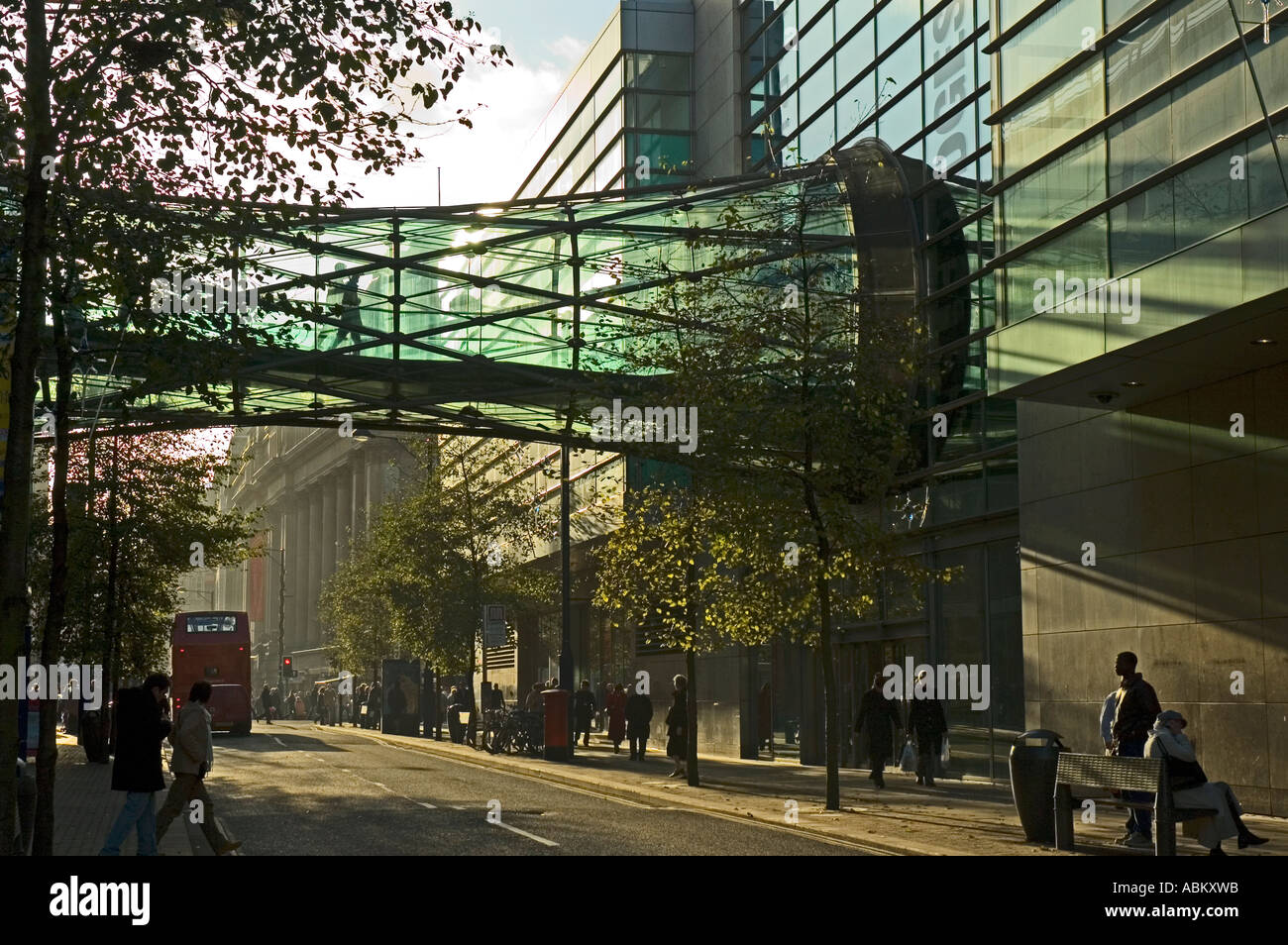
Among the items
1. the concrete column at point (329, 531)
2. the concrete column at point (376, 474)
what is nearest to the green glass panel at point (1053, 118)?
the concrete column at point (376, 474)

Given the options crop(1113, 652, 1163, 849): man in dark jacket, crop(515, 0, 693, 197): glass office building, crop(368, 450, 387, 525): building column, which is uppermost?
crop(515, 0, 693, 197): glass office building

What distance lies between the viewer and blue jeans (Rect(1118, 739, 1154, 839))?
16047mm

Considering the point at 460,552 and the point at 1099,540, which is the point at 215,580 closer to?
the point at 460,552

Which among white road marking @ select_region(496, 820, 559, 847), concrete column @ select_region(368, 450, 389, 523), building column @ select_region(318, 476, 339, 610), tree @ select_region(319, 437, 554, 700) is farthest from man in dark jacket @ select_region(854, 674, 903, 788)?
building column @ select_region(318, 476, 339, 610)

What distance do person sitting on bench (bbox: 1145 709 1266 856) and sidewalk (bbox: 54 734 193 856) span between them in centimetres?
901

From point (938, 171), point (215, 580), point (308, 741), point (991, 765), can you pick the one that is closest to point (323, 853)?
point (991, 765)

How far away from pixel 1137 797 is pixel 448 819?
837cm

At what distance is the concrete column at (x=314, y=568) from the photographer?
136m

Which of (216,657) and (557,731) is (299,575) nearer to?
(216,657)

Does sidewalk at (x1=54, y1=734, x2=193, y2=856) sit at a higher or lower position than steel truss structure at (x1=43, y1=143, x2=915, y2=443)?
lower

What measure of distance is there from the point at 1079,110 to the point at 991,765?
1018cm

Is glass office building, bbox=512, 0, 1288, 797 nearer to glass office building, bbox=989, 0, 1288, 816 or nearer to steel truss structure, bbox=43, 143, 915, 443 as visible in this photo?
glass office building, bbox=989, 0, 1288, 816
